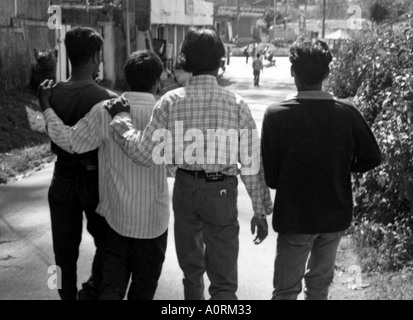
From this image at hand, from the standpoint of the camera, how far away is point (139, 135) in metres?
3.71

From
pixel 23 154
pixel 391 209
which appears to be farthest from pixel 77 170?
pixel 23 154

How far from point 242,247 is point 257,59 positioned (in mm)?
25207

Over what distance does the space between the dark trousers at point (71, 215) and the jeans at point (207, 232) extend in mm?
512

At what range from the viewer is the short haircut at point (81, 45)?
4012 mm

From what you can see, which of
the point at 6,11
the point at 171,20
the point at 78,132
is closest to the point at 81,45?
the point at 78,132

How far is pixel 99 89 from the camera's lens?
159 inches

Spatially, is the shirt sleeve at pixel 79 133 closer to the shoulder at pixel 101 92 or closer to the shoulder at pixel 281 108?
the shoulder at pixel 101 92

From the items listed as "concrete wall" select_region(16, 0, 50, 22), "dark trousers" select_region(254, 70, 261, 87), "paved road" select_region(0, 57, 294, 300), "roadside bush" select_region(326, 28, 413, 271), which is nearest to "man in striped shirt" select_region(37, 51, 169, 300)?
"paved road" select_region(0, 57, 294, 300)

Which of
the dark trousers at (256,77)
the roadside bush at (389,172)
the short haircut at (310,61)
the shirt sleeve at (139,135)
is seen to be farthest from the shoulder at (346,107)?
the dark trousers at (256,77)

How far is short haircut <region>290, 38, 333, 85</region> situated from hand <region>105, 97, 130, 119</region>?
3.17 feet

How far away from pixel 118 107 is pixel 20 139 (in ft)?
26.0

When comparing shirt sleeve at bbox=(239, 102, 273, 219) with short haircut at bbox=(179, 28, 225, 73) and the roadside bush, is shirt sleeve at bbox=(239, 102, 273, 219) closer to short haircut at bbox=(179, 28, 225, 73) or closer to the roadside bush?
short haircut at bbox=(179, 28, 225, 73)

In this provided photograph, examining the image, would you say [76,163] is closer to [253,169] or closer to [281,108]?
[253,169]

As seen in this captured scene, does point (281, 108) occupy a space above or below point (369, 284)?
above
